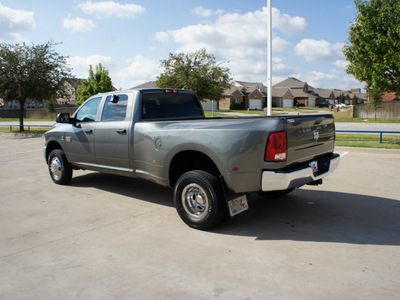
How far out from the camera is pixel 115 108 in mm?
6152

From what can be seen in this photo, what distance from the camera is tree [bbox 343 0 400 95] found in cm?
1363

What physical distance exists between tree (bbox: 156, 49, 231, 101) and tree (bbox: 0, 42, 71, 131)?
315 inches

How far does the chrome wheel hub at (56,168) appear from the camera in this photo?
24.5 ft

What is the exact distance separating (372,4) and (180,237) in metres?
14.0

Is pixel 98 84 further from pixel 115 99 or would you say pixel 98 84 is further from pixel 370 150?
pixel 115 99

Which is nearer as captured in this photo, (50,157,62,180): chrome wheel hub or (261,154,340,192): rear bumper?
(261,154,340,192): rear bumper

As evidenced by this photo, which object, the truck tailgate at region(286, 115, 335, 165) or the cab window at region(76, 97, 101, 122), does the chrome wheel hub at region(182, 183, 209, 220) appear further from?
the cab window at region(76, 97, 101, 122)

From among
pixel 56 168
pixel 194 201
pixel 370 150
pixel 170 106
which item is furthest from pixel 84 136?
pixel 370 150

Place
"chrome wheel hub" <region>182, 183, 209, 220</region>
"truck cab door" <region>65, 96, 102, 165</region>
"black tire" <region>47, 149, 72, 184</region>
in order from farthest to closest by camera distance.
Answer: "black tire" <region>47, 149, 72, 184</region> < "truck cab door" <region>65, 96, 102, 165</region> < "chrome wheel hub" <region>182, 183, 209, 220</region>

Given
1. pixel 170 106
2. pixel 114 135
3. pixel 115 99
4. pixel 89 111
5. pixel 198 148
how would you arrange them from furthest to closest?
pixel 89 111, pixel 170 106, pixel 115 99, pixel 114 135, pixel 198 148

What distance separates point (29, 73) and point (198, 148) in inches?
895

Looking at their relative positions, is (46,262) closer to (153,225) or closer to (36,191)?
(153,225)

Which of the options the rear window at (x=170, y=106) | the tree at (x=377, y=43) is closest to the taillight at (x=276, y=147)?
the rear window at (x=170, y=106)

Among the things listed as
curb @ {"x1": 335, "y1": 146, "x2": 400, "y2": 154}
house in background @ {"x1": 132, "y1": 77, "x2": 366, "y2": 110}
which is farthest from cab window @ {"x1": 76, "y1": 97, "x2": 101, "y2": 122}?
house in background @ {"x1": 132, "y1": 77, "x2": 366, "y2": 110}
